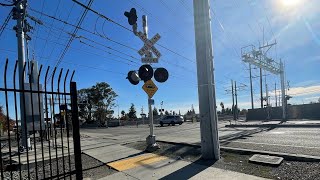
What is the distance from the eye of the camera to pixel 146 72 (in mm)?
12617

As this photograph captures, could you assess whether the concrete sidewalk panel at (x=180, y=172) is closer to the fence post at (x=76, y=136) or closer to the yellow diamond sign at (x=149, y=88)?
the fence post at (x=76, y=136)

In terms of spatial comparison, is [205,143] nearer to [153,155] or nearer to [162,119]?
[153,155]

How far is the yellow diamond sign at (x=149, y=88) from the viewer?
13016 mm

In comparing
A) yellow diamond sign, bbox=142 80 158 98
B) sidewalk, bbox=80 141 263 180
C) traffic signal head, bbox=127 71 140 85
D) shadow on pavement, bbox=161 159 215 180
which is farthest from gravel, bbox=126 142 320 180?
traffic signal head, bbox=127 71 140 85

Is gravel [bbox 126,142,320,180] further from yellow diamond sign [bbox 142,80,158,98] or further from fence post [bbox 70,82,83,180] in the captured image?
fence post [bbox 70,82,83,180]

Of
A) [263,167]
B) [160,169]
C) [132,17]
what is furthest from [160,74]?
[263,167]

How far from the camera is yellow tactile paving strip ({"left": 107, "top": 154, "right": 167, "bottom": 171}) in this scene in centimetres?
917

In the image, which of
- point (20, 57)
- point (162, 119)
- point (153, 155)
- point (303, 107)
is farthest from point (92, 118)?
point (153, 155)

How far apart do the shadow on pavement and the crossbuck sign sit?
5.26m

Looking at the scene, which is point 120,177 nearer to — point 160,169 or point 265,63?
point 160,169

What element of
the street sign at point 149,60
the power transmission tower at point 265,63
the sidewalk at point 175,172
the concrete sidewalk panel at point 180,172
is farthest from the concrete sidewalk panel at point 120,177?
the power transmission tower at point 265,63

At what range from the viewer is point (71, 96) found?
6.04 m

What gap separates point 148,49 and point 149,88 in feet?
5.31

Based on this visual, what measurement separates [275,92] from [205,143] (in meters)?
74.8
